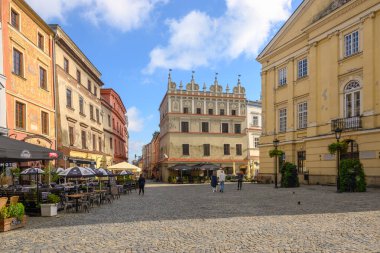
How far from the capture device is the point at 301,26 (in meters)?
30.1

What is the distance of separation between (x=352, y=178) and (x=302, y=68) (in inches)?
527

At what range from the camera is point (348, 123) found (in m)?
24.1

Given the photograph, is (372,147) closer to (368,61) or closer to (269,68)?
(368,61)

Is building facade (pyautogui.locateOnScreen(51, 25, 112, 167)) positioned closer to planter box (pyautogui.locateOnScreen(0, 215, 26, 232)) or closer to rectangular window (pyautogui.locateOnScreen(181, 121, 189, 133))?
rectangular window (pyautogui.locateOnScreen(181, 121, 189, 133))

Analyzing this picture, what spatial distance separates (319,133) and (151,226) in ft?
67.8

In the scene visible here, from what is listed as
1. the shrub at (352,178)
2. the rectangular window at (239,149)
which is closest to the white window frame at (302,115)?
the shrub at (352,178)

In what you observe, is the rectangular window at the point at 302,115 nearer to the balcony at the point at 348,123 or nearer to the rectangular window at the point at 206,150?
the balcony at the point at 348,123

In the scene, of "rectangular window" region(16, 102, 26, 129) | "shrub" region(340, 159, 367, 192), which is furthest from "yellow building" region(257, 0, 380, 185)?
"rectangular window" region(16, 102, 26, 129)

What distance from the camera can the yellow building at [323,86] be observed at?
22641mm

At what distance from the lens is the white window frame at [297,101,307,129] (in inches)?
1166

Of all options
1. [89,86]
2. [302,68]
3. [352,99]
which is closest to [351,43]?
[352,99]

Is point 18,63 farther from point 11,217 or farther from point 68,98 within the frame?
point 11,217

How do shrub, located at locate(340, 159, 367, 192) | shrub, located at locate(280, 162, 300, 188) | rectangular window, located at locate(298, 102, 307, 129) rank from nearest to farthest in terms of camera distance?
shrub, located at locate(340, 159, 367, 192), shrub, located at locate(280, 162, 300, 188), rectangular window, located at locate(298, 102, 307, 129)

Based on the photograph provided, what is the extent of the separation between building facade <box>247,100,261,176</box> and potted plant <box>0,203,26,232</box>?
4313 centimetres
